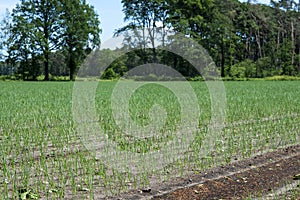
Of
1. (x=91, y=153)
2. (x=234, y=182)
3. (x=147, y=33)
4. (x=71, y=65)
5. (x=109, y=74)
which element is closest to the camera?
(x=234, y=182)

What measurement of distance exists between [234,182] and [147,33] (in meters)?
42.1

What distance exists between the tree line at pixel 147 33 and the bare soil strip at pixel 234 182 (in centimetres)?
3730

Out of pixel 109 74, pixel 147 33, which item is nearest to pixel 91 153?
pixel 109 74

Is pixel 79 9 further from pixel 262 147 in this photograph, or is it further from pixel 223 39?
pixel 262 147

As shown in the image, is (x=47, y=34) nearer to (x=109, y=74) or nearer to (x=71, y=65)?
(x=71, y=65)

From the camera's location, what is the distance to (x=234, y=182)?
4723 mm

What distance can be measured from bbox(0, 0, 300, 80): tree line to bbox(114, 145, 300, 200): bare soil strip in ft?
122

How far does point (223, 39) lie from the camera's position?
1953 inches

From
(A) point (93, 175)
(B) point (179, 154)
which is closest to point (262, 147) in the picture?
(B) point (179, 154)

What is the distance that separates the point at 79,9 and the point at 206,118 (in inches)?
1841

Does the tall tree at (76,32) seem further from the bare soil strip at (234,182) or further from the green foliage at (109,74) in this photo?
the bare soil strip at (234,182)

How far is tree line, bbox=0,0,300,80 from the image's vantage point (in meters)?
46.1

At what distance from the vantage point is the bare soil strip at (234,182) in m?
4.25

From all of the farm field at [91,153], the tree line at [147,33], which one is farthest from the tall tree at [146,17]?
the farm field at [91,153]
